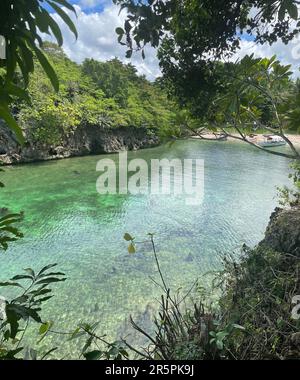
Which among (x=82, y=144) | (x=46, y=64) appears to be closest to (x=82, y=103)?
(x=82, y=144)

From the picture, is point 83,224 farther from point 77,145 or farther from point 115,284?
point 77,145

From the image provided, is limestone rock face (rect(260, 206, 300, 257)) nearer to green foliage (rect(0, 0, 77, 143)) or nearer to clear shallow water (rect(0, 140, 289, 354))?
clear shallow water (rect(0, 140, 289, 354))

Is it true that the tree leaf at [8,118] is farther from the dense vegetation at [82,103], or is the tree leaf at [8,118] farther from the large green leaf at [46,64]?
the dense vegetation at [82,103]

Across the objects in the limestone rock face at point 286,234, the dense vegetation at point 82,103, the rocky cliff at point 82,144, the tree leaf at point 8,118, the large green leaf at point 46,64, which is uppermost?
the dense vegetation at point 82,103

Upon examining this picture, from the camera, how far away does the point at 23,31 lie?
90cm

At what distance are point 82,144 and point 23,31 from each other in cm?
2004

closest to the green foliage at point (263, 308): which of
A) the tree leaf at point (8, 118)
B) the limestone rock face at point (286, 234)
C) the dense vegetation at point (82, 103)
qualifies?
the limestone rock face at point (286, 234)

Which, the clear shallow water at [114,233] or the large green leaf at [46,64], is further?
the clear shallow water at [114,233]

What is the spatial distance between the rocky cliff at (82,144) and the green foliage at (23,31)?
13.9 metres

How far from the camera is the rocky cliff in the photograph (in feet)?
51.4

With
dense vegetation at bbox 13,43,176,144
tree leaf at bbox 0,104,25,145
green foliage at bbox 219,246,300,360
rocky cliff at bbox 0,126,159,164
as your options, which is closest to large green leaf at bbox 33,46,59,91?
tree leaf at bbox 0,104,25,145

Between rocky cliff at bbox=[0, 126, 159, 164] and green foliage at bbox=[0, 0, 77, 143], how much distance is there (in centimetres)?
1393

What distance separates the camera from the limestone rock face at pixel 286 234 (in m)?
4.06

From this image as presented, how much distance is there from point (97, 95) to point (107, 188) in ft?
45.7
